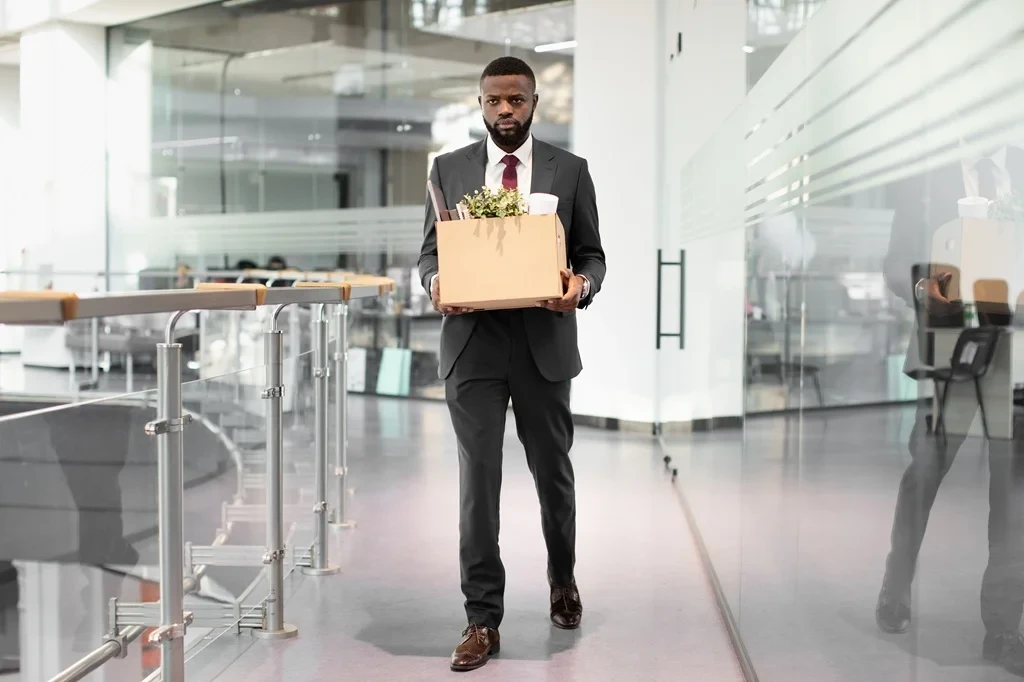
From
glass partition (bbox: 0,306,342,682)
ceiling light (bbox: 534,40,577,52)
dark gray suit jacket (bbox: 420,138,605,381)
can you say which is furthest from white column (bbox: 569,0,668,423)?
dark gray suit jacket (bbox: 420,138,605,381)

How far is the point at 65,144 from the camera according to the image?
14.1m

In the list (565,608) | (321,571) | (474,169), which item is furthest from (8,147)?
(565,608)

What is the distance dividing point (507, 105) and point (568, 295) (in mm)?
622

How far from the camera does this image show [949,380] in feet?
4.82

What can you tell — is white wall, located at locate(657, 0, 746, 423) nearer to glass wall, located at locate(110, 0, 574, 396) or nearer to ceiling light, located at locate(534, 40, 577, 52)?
ceiling light, located at locate(534, 40, 577, 52)

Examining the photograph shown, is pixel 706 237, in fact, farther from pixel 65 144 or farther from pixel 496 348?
pixel 65 144

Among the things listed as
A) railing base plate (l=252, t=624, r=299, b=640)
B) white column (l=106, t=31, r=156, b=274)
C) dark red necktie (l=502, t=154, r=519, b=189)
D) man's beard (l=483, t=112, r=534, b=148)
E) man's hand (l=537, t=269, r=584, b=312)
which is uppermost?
white column (l=106, t=31, r=156, b=274)

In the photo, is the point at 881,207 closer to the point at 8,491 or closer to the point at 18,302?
the point at 18,302

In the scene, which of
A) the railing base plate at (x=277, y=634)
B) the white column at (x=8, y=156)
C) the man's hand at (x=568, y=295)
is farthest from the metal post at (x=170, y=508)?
the white column at (x=8, y=156)

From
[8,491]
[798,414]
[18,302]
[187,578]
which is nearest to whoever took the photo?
[18,302]

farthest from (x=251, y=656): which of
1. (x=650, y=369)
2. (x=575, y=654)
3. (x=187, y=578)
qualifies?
(x=650, y=369)

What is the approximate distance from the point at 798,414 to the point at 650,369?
5.60 m

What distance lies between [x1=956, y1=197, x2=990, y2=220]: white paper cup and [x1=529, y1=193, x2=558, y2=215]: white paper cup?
5.25ft

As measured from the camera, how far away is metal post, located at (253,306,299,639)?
131 inches
